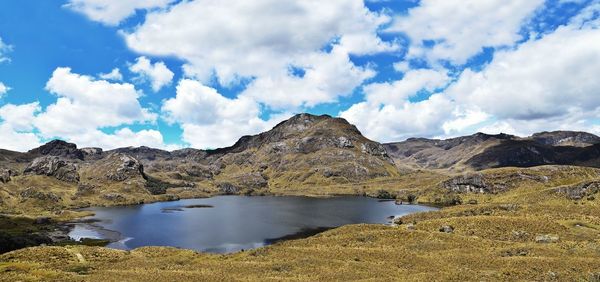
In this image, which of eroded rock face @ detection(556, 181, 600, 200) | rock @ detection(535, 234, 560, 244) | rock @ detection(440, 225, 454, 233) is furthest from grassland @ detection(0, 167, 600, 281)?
eroded rock face @ detection(556, 181, 600, 200)

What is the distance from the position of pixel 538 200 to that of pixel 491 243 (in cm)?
11926

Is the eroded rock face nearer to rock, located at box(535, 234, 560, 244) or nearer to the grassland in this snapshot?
the grassland

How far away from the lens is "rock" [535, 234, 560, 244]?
282 ft

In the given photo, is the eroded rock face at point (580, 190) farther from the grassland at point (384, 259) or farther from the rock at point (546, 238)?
the rock at point (546, 238)

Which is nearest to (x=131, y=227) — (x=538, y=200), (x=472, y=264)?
(x=472, y=264)

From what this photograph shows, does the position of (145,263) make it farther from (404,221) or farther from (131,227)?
(131,227)

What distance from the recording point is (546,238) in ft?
287

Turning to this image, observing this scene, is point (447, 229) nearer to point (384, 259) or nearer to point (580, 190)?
point (384, 259)

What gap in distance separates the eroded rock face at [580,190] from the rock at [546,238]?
106 meters

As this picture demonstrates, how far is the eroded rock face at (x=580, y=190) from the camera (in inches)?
6934

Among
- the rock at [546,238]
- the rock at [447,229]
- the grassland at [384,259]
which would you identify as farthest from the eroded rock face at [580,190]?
the rock at [546,238]

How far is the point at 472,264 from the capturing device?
6562 centimetres

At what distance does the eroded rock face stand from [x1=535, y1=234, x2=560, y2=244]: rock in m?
106

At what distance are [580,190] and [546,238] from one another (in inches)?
4489
